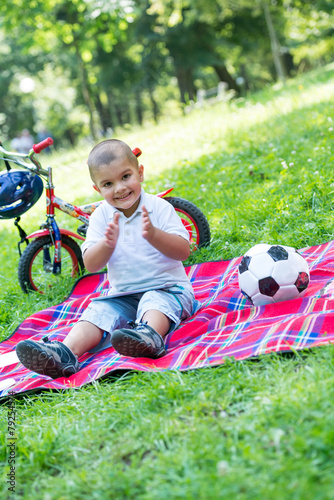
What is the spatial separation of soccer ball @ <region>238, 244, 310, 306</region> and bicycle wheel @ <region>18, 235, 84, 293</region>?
1986 millimetres

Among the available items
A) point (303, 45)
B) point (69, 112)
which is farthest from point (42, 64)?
point (303, 45)

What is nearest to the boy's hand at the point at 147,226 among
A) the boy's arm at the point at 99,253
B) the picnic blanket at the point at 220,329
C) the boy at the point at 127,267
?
the boy at the point at 127,267

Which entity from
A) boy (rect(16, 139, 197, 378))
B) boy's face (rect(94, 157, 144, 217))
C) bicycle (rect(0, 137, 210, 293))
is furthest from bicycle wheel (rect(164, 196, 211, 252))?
boy's face (rect(94, 157, 144, 217))

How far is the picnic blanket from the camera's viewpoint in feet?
7.89

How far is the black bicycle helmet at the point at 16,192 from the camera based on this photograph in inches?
162

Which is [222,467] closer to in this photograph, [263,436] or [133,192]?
[263,436]

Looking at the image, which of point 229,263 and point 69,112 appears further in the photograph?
point 69,112

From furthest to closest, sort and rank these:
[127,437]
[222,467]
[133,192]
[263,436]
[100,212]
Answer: [100,212]
[133,192]
[127,437]
[263,436]
[222,467]

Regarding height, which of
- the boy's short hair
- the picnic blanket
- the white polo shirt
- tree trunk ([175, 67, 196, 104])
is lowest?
the picnic blanket

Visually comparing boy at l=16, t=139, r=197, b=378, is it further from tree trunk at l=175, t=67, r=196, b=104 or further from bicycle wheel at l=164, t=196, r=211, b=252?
tree trunk at l=175, t=67, r=196, b=104

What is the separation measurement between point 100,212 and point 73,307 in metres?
1.02

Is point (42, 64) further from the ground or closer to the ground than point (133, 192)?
further from the ground

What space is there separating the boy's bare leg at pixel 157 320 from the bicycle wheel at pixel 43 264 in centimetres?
180

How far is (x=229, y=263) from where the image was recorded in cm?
387
